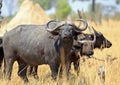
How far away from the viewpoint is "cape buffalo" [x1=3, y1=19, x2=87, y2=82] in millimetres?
9539

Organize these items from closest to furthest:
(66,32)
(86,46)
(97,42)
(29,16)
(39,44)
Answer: (66,32) → (39,44) → (86,46) → (97,42) → (29,16)

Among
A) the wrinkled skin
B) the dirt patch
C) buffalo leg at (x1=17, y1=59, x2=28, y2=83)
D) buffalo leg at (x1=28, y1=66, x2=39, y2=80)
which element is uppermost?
the dirt patch

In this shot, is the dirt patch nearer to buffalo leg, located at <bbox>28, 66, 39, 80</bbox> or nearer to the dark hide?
buffalo leg, located at <bbox>28, 66, 39, 80</bbox>

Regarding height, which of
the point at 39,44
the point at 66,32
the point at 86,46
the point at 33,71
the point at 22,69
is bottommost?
the point at 33,71

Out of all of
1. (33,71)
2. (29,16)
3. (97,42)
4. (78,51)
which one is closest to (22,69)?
(33,71)

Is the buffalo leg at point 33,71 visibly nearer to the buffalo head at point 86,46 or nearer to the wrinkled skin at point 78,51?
the wrinkled skin at point 78,51

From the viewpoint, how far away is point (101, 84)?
347 inches

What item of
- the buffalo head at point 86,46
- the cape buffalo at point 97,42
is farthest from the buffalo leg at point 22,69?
the buffalo head at point 86,46

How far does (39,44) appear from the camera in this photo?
10148 millimetres

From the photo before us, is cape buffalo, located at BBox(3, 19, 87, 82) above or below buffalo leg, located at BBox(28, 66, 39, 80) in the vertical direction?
above

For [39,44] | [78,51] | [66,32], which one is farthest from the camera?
[78,51]

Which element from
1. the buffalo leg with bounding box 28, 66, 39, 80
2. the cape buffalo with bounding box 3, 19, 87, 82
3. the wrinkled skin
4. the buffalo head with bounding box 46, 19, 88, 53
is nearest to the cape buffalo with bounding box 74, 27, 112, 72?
the wrinkled skin

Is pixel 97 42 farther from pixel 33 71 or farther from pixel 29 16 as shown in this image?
pixel 29 16

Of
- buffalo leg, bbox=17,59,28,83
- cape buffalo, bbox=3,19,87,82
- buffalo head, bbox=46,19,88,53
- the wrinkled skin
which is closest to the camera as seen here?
buffalo head, bbox=46,19,88,53
